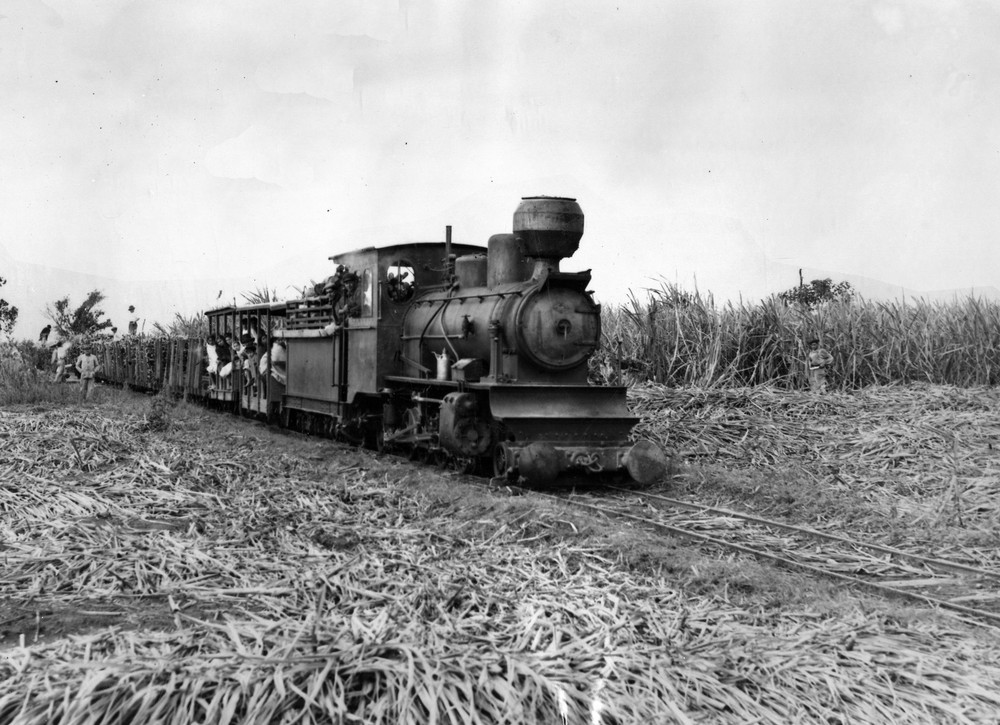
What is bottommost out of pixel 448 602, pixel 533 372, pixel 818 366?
pixel 448 602

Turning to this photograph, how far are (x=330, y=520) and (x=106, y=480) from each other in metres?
2.40

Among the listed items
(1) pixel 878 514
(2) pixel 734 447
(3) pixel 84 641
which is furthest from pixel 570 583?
(2) pixel 734 447

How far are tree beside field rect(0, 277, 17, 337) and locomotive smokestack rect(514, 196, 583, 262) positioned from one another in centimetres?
2745

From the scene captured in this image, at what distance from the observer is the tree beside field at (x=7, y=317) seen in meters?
32.1

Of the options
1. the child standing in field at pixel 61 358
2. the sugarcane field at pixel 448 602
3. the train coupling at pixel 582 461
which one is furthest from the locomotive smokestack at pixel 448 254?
the child standing in field at pixel 61 358

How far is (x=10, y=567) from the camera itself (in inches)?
212

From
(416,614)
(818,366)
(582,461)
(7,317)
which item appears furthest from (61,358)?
(416,614)

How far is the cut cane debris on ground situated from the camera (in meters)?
3.63

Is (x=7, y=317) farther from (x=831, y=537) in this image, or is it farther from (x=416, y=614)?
(x=416, y=614)

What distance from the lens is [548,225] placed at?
33.8 ft

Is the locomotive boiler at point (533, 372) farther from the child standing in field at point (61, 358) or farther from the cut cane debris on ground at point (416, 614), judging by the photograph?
the child standing in field at point (61, 358)

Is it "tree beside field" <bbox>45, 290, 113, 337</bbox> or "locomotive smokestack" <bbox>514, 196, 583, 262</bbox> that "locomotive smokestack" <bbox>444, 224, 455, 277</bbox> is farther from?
"tree beside field" <bbox>45, 290, 113, 337</bbox>

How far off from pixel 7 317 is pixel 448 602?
108 feet

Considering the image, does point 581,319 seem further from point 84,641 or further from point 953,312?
point 953,312
